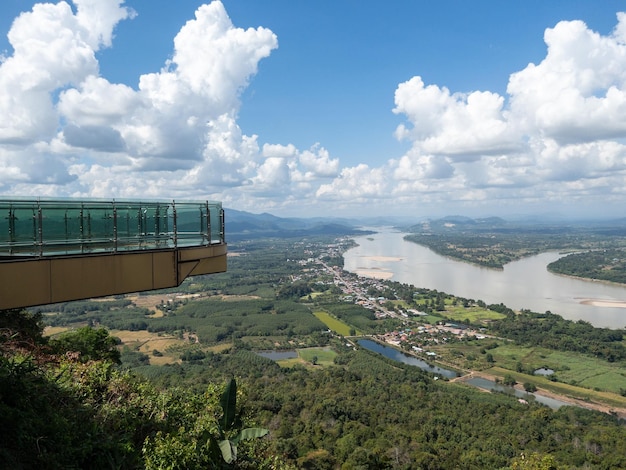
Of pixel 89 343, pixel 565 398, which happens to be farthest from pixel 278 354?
pixel 89 343

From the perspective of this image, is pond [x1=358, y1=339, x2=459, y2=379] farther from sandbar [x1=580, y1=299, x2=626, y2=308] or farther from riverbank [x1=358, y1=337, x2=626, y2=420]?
sandbar [x1=580, y1=299, x2=626, y2=308]

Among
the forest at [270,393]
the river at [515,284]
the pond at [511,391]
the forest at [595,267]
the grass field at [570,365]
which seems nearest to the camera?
the forest at [270,393]

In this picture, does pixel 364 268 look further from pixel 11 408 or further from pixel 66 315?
pixel 11 408

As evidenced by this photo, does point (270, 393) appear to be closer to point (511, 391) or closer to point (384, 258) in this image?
point (511, 391)

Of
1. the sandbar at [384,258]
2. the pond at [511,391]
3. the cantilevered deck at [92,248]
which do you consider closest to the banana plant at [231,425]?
the cantilevered deck at [92,248]

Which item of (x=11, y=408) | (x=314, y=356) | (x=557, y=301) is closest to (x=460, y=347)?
(x=314, y=356)

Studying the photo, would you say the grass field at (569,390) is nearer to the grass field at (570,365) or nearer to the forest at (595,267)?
the grass field at (570,365)

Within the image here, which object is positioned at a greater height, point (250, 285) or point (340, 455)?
point (340, 455)

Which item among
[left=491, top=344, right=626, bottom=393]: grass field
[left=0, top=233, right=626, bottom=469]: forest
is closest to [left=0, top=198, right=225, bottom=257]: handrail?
[left=0, top=233, right=626, bottom=469]: forest
